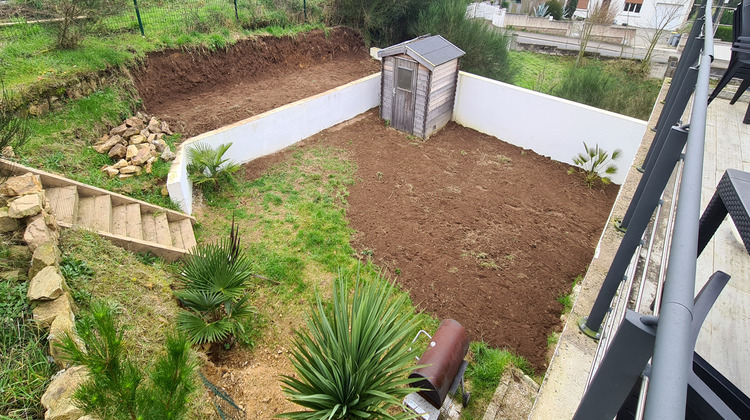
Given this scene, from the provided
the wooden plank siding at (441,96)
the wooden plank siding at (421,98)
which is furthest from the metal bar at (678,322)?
the wooden plank siding at (441,96)

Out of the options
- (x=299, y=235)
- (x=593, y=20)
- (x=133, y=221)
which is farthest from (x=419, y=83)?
(x=593, y=20)

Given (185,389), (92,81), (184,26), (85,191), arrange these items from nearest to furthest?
(185,389) < (85,191) < (92,81) < (184,26)

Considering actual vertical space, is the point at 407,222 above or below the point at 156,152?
below

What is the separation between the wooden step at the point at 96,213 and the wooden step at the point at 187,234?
1.01 meters

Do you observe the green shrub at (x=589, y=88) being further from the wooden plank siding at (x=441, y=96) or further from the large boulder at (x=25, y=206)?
the large boulder at (x=25, y=206)

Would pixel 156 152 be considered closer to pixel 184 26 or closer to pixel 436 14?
pixel 184 26

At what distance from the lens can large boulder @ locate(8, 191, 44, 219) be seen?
163 inches

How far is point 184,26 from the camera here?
998 centimetres

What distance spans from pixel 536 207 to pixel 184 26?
9781mm

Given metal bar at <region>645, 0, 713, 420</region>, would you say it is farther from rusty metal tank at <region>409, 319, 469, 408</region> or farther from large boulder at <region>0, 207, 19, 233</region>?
large boulder at <region>0, 207, 19, 233</region>

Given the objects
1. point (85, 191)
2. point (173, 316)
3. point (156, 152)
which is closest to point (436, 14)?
point (156, 152)

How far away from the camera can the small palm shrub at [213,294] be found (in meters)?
4.14

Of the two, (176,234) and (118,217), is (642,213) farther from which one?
(118,217)

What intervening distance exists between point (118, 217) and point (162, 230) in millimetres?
608
